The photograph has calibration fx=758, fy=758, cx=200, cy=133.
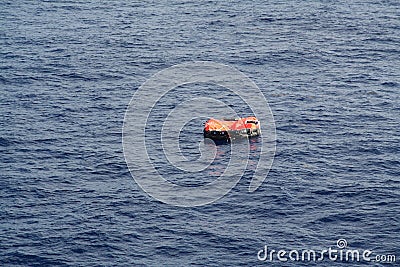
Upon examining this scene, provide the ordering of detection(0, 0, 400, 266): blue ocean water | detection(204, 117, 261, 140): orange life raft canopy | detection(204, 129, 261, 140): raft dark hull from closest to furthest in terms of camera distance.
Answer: detection(0, 0, 400, 266): blue ocean water
detection(204, 129, 261, 140): raft dark hull
detection(204, 117, 261, 140): orange life raft canopy

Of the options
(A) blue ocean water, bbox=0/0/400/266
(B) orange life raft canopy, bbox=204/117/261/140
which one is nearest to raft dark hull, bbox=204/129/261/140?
(B) orange life raft canopy, bbox=204/117/261/140

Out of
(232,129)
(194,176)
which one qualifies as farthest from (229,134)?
(194,176)

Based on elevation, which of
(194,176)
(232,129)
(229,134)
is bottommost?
(194,176)

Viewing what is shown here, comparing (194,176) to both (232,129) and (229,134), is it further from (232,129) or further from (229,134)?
(232,129)

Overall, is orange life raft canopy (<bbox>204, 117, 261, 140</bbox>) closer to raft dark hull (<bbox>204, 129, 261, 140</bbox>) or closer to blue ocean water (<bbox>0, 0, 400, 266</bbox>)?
raft dark hull (<bbox>204, 129, 261, 140</bbox>)

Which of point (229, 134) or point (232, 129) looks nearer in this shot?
point (229, 134)

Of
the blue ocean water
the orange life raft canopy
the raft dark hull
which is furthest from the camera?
the orange life raft canopy
